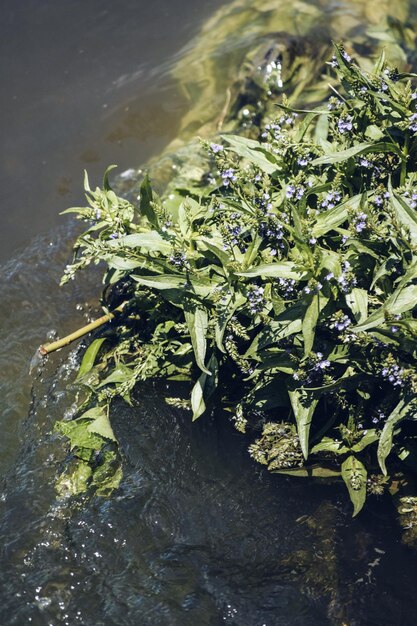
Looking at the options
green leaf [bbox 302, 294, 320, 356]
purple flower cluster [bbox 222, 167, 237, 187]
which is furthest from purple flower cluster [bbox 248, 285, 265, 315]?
purple flower cluster [bbox 222, 167, 237, 187]

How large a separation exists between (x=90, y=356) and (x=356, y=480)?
1.87 m

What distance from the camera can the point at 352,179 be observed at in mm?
4074

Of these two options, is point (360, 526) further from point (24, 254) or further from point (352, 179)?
point (24, 254)

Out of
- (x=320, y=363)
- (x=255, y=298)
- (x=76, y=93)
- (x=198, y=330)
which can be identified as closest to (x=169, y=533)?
(x=198, y=330)

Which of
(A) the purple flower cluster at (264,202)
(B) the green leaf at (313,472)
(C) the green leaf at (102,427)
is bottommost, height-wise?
(B) the green leaf at (313,472)

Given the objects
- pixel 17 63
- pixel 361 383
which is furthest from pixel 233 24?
pixel 361 383

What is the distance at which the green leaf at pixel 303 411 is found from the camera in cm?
393

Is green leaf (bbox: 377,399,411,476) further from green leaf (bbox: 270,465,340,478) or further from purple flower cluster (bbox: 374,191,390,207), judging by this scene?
purple flower cluster (bbox: 374,191,390,207)

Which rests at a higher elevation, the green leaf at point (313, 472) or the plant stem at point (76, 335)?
the plant stem at point (76, 335)

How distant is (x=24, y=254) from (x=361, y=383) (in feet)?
11.7

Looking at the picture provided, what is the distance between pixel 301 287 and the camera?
154 inches

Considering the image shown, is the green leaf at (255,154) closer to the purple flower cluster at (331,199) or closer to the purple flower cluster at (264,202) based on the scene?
the purple flower cluster at (264,202)

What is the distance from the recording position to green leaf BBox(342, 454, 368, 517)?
4001mm

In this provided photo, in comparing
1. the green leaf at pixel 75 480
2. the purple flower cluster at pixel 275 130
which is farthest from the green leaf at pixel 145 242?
the green leaf at pixel 75 480
